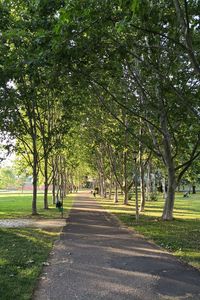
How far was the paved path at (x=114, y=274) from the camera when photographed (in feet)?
21.0

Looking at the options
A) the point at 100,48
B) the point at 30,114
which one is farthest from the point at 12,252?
the point at 30,114

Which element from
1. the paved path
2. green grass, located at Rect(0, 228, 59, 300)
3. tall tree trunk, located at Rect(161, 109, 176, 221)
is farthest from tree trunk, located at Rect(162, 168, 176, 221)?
the paved path

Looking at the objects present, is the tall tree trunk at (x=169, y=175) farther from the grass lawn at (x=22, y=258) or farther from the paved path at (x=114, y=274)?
the paved path at (x=114, y=274)

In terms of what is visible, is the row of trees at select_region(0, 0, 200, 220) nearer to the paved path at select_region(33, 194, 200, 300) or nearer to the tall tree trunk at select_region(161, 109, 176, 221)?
the tall tree trunk at select_region(161, 109, 176, 221)

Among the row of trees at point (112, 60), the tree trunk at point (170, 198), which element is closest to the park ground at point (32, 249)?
the tree trunk at point (170, 198)

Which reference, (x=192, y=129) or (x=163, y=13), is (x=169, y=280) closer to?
(x=163, y=13)

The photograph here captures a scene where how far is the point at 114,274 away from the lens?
25.5 feet

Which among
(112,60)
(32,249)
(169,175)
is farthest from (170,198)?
(32,249)

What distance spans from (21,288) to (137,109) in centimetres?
1505

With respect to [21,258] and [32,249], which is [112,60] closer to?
[32,249]

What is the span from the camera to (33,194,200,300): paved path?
21.0 feet

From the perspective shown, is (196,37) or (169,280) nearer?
(169,280)

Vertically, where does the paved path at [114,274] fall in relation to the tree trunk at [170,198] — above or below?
below

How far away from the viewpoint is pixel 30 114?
23.7 metres
